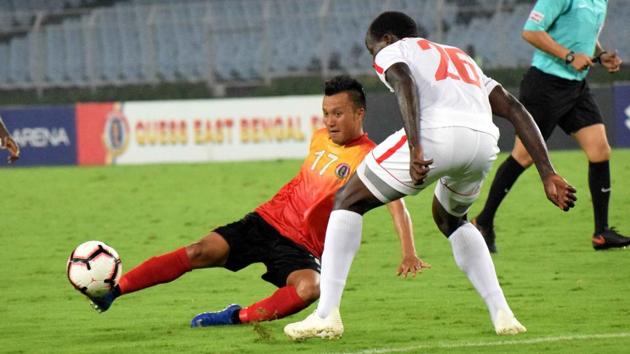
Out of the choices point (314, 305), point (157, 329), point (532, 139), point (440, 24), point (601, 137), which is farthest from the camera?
point (440, 24)

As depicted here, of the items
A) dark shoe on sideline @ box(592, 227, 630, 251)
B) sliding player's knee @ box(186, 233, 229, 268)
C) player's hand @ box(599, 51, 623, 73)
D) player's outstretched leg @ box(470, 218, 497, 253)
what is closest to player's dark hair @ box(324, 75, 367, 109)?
sliding player's knee @ box(186, 233, 229, 268)

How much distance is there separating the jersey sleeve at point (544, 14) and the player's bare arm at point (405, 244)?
3.34 meters

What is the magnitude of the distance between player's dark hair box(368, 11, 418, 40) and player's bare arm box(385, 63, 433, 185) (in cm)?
37

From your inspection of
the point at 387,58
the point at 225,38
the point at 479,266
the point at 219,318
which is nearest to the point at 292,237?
the point at 219,318

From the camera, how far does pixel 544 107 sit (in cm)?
937

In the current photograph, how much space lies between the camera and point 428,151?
5539 mm

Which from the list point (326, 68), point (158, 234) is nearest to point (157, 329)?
point (158, 234)

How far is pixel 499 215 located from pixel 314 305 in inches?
196

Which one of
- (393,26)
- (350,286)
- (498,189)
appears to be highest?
(393,26)

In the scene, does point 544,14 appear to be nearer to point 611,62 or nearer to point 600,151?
point 611,62

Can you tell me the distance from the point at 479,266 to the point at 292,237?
3.83 feet

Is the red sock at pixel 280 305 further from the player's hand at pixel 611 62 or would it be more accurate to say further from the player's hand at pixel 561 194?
the player's hand at pixel 611 62

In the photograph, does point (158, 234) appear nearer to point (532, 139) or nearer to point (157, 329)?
point (157, 329)

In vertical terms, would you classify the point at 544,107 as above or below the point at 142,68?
above
